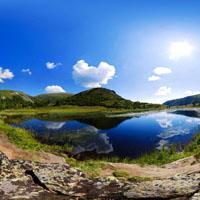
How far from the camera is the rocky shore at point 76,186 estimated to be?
1415cm

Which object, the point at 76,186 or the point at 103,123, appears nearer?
the point at 76,186

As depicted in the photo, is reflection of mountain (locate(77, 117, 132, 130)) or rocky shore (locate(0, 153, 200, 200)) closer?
rocky shore (locate(0, 153, 200, 200))

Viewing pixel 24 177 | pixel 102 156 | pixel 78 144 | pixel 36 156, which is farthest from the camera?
pixel 78 144

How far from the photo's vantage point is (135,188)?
14773 mm

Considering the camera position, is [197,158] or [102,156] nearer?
[197,158]

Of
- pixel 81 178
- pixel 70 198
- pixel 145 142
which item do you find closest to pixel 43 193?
pixel 70 198

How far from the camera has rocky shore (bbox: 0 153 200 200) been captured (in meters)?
14.1

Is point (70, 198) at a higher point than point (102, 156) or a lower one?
higher

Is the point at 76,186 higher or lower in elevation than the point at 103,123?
higher

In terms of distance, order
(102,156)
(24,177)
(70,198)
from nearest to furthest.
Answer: (70,198), (24,177), (102,156)

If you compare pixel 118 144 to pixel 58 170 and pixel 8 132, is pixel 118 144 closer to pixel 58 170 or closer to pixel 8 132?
pixel 8 132

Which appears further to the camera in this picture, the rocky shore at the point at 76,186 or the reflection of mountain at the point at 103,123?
the reflection of mountain at the point at 103,123

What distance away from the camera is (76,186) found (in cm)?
1559

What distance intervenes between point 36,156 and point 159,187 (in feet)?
72.5
